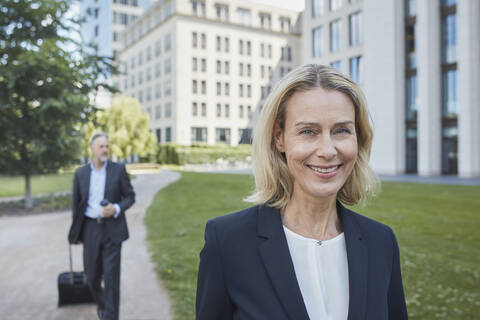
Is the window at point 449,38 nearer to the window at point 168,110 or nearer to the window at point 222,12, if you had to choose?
the window at point 222,12

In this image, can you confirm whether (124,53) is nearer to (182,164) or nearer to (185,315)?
(182,164)

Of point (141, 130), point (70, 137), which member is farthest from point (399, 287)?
point (141, 130)

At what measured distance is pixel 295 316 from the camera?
1605 millimetres

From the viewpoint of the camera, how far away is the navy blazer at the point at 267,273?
5.44ft

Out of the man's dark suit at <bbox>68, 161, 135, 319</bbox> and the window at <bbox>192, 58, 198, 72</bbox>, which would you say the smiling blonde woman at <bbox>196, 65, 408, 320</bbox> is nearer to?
the man's dark suit at <bbox>68, 161, 135, 319</bbox>

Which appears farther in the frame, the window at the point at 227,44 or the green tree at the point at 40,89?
the window at the point at 227,44

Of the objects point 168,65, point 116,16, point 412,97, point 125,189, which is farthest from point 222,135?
point 125,189

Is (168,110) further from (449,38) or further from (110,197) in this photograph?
(110,197)

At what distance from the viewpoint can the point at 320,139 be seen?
1.71 meters

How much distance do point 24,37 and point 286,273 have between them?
1678 centimetres

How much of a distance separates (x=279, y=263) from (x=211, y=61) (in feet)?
207

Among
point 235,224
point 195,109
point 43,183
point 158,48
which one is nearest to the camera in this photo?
point 235,224

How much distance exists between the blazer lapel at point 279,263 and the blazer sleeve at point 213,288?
186 millimetres

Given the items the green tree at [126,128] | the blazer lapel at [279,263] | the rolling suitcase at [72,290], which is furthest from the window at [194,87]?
the blazer lapel at [279,263]
